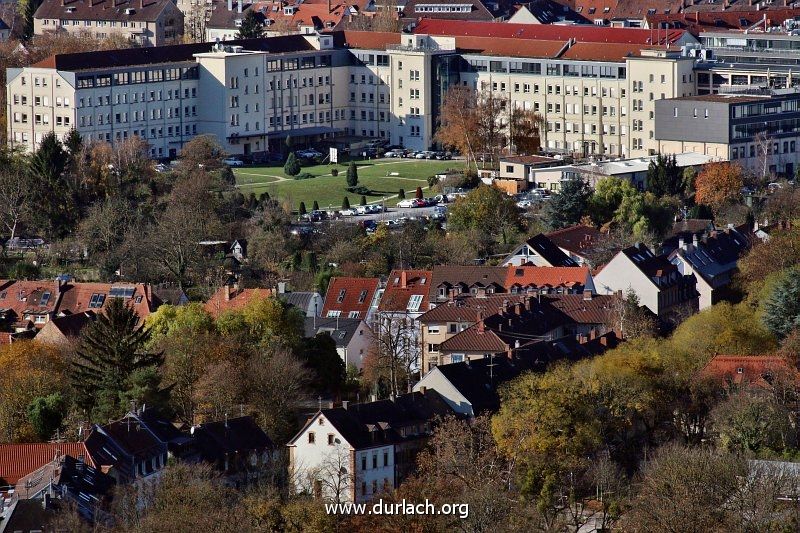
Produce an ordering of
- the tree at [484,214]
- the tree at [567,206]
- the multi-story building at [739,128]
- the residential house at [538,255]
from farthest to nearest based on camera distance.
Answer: the multi-story building at [739,128] → the tree at [567,206] → the tree at [484,214] → the residential house at [538,255]

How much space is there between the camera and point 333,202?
11175 cm

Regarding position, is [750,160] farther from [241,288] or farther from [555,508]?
[555,508]

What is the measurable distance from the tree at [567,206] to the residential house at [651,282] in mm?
15097

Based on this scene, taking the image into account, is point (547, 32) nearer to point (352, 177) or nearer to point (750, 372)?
point (352, 177)

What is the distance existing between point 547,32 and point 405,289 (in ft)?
187

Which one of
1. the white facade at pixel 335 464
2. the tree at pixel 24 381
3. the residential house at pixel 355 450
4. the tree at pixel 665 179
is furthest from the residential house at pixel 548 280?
the tree at pixel 665 179

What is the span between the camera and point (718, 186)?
356 feet

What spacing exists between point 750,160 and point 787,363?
51.1 metres

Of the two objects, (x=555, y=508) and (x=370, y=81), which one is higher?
(x=370, y=81)

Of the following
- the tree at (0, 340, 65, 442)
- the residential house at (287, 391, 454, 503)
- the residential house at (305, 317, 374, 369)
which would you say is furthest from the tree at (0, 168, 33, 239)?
the residential house at (287, 391, 454, 503)

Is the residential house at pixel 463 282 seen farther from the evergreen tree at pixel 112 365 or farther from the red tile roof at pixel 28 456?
the red tile roof at pixel 28 456

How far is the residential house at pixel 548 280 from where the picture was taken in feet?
276

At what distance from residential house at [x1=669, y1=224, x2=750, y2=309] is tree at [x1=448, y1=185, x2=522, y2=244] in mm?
9364

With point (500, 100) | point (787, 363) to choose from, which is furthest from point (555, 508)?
point (500, 100)
